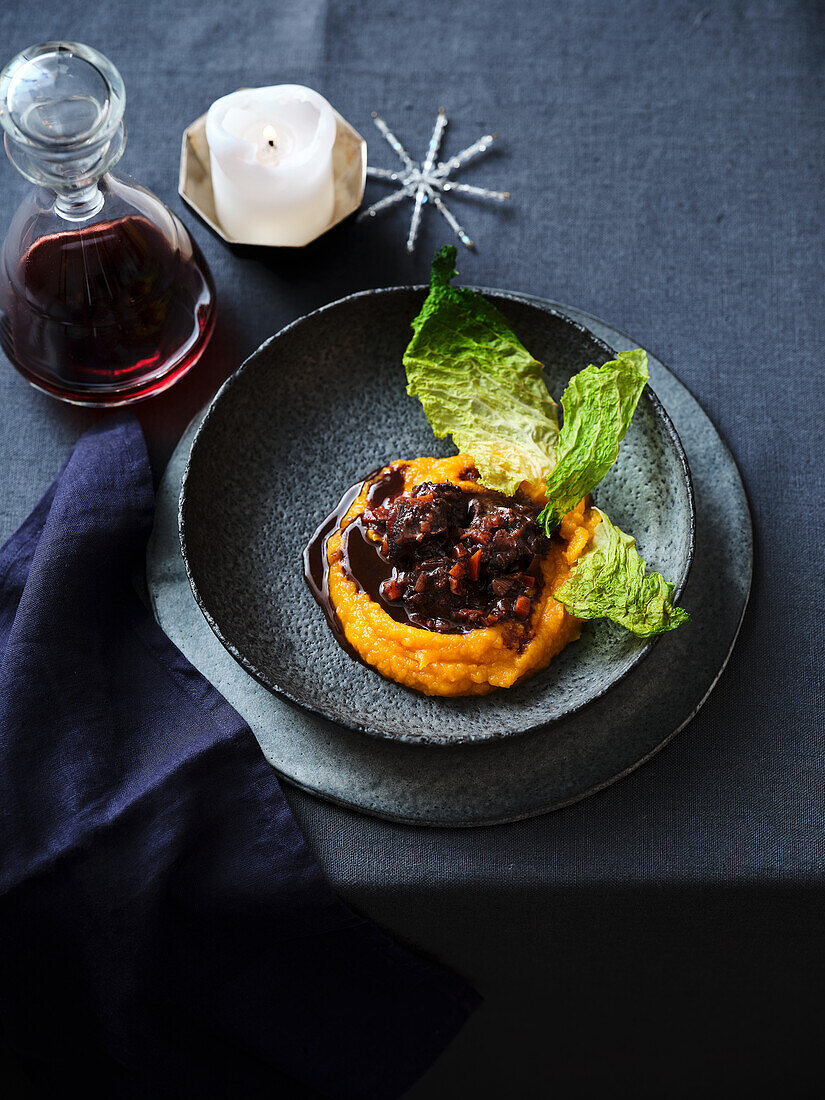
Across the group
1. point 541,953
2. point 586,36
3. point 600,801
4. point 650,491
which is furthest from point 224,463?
point 586,36

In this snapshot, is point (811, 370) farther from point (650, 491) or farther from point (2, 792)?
point (2, 792)

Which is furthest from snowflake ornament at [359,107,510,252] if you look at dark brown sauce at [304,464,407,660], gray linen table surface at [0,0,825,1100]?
dark brown sauce at [304,464,407,660]

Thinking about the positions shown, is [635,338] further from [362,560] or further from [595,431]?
[362,560]

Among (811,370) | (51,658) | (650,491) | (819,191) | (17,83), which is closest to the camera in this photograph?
(17,83)

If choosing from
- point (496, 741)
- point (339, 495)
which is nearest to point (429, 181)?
point (339, 495)

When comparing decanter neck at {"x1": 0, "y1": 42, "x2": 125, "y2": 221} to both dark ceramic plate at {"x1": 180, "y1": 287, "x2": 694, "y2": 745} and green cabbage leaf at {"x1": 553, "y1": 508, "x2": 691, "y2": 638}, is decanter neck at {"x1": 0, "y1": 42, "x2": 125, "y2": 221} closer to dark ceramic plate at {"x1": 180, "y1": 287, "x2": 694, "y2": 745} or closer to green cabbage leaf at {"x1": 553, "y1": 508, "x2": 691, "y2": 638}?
dark ceramic plate at {"x1": 180, "y1": 287, "x2": 694, "y2": 745}
